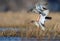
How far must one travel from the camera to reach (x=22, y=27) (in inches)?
95.8

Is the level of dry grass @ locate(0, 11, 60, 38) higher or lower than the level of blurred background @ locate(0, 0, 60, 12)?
lower

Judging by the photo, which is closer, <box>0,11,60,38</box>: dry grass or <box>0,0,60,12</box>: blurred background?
<box>0,11,60,38</box>: dry grass

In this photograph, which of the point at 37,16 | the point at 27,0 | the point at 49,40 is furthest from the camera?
the point at 27,0

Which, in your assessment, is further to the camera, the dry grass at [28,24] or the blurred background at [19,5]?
the blurred background at [19,5]

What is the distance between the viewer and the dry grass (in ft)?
7.58

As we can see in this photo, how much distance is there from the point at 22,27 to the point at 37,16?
0.20 m

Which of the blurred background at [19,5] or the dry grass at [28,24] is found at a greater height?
the blurred background at [19,5]

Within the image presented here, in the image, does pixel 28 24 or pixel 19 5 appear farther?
pixel 19 5

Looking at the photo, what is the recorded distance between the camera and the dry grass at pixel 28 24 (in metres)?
2.31

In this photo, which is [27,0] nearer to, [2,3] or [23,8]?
[23,8]

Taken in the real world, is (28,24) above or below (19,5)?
below

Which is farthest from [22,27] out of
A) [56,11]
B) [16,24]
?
[56,11]

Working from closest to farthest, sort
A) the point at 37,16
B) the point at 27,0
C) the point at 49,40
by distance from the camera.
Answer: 1. the point at 49,40
2. the point at 37,16
3. the point at 27,0

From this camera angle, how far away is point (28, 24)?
8.03ft
